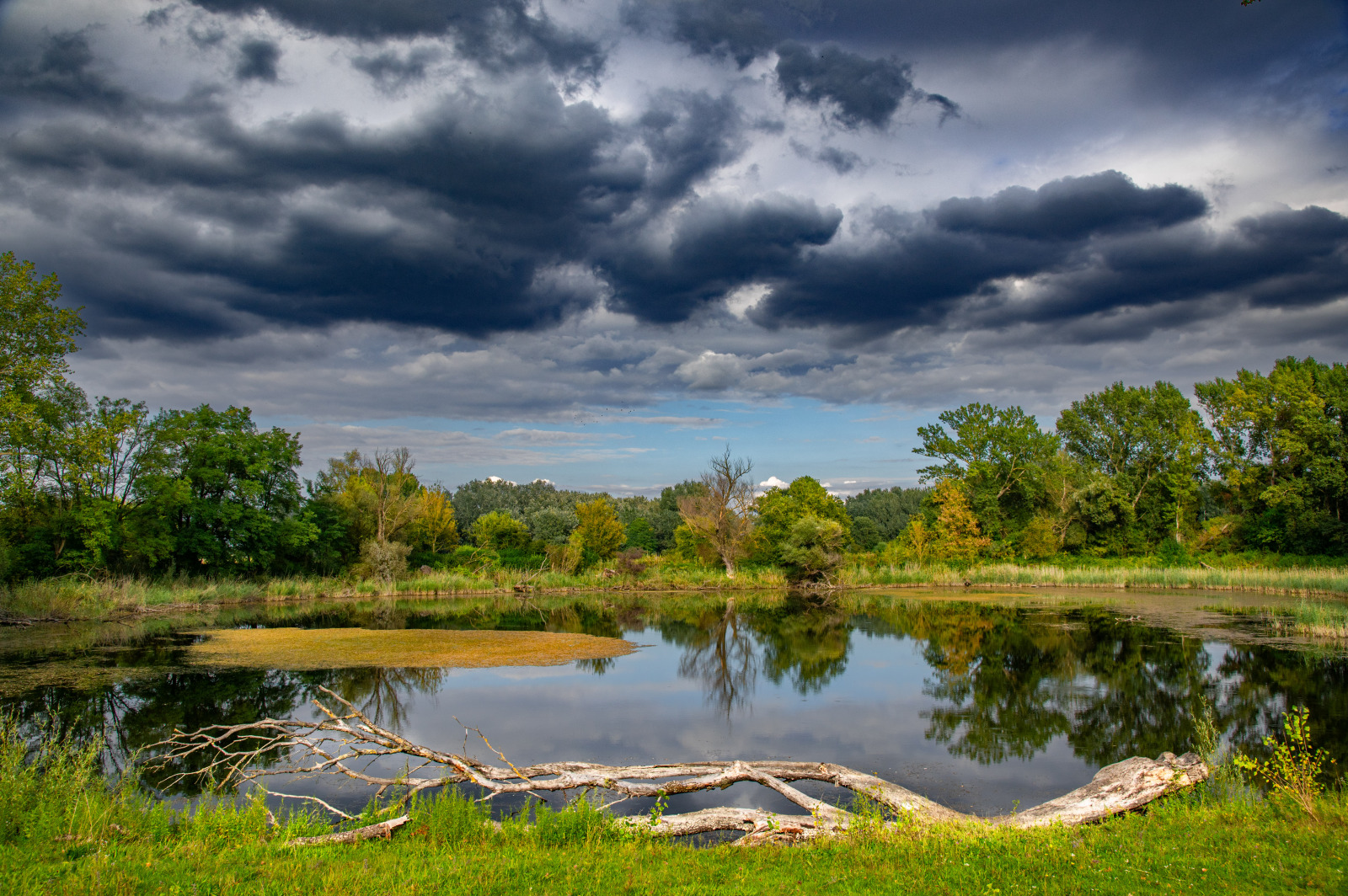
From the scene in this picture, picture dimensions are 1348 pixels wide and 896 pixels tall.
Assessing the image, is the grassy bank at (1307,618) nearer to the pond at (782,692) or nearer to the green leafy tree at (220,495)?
the pond at (782,692)

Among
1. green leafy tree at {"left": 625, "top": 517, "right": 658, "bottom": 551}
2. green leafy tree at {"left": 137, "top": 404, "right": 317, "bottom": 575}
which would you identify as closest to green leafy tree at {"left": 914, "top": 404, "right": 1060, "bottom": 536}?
green leafy tree at {"left": 625, "top": 517, "right": 658, "bottom": 551}

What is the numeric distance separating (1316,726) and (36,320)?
34676mm

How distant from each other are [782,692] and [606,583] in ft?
95.3

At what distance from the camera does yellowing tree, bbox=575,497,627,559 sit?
47156 mm

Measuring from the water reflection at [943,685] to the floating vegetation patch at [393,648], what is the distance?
976 mm

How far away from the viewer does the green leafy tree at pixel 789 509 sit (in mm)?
47031

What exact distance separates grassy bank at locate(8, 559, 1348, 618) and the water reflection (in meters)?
6.51

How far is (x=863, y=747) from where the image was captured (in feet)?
35.3

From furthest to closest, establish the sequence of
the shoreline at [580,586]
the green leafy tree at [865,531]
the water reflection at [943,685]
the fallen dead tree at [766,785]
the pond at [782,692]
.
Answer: the green leafy tree at [865,531] → the shoreline at [580,586] → the water reflection at [943,685] → the pond at [782,692] → the fallen dead tree at [766,785]

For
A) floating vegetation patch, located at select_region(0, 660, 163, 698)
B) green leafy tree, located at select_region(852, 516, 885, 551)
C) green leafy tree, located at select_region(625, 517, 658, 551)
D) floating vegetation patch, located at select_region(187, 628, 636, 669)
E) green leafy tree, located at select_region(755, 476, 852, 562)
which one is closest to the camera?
floating vegetation patch, located at select_region(0, 660, 163, 698)

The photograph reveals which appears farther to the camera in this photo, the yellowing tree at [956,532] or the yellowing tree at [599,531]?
the yellowing tree at [956,532]

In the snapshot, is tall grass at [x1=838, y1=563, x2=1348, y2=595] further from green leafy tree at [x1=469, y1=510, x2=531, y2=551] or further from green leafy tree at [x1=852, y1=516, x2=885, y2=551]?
green leafy tree at [x1=852, y1=516, x2=885, y2=551]

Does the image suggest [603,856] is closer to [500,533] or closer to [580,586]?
[580,586]

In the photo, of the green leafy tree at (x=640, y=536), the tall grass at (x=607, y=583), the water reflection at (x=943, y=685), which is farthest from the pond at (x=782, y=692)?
the green leafy tree at (x=640, y=536)
